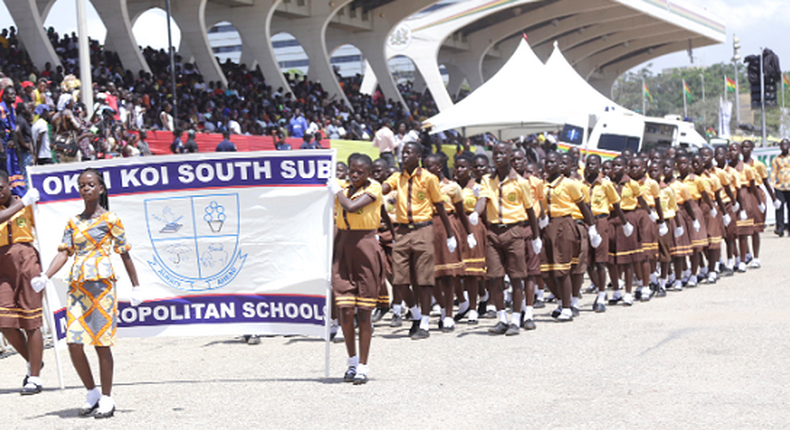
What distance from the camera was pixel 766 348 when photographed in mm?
8172

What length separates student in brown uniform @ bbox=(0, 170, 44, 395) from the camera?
7379mm

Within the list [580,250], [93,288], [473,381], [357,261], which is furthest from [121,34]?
[473,381]

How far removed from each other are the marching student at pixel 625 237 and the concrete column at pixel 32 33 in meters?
19.1

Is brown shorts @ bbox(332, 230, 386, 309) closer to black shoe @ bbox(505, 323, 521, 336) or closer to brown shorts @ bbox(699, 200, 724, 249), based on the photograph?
black shoe @ bbox(505, 323, 521, 336)

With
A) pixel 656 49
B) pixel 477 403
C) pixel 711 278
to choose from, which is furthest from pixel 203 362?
pixel 656 49

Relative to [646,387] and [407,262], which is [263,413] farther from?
[407,262]

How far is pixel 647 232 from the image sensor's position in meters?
12.0

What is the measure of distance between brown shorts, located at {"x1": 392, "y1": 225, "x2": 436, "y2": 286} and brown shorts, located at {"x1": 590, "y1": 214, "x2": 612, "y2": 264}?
2710 mm

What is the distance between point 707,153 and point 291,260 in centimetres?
→ 869

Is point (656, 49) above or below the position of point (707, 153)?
above

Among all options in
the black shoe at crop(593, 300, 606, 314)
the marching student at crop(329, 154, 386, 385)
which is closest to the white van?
the black shoe at crop(593, 300, 606, 314)

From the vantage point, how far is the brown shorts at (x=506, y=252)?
31.3ft

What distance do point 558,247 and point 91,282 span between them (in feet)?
18.3

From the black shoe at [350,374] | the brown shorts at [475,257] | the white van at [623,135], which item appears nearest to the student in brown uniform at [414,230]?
the brown shorts at [475,257]
